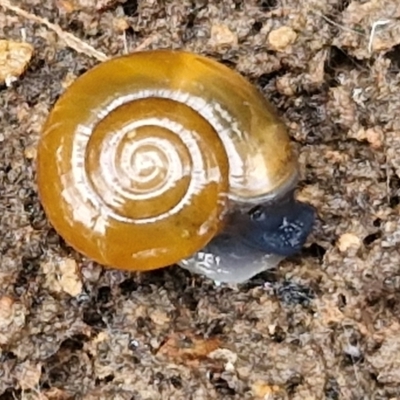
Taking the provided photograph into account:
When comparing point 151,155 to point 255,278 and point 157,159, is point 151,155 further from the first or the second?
point 255,278

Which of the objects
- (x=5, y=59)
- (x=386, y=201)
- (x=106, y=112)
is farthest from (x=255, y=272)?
(x=5, y=59)

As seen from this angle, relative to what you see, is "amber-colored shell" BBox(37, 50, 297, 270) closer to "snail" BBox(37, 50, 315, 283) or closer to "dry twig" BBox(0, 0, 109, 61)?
"snail" BBox(37, 50, 315, 283)

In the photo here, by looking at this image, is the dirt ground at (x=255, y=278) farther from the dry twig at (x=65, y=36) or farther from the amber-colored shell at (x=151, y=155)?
the amber-colored shell at (x=151, y=155)

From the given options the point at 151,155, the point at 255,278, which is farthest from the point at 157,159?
the point at 255,278

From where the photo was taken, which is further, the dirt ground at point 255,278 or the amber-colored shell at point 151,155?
the dirt ground at point 255,278

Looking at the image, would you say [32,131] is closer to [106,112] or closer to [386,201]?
[106,112]

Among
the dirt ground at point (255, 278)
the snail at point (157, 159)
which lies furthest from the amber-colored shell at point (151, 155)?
the dirt ground at point (255, 278)
